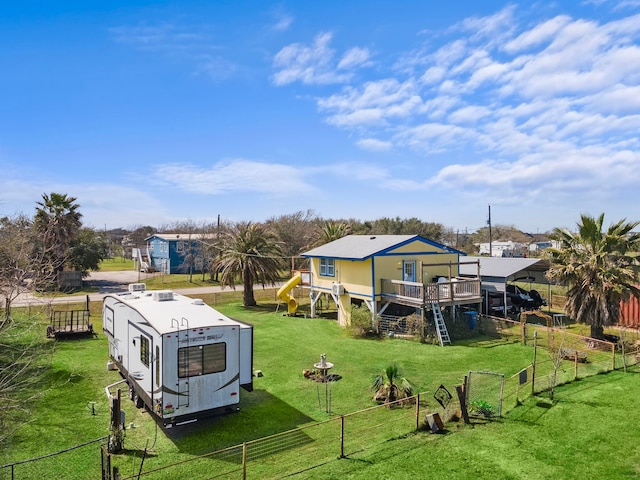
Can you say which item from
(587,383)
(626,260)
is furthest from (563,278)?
(587,383)

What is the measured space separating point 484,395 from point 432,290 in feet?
26.2

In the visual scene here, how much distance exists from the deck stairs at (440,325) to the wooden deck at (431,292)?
29 centimetres

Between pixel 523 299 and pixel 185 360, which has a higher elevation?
pixel 185 360

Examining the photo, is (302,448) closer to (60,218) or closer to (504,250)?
(60,218)

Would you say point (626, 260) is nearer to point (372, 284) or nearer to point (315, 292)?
point (372, 284)

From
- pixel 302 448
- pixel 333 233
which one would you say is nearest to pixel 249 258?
pixel 333 233

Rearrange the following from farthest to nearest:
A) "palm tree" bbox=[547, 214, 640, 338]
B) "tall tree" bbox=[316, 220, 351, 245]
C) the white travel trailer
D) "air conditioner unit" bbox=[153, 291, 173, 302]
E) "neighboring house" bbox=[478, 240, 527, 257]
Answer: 1. "neighboring house" bbox=[478, 240, 527, 257]
2. "tall tree" bbox=[316, 220, 351, 245]
3. "palm tree" bbox=[547, 214, 640, 338]
4. "air conditioner unit" bbox=[153, 291, 173, 302]
5. the white travel trailer

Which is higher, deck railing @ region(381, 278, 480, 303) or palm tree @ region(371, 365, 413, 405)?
deck railing @ region(381, 278, 480, 303)

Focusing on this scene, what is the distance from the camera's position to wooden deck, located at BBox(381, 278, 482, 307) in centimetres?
2022

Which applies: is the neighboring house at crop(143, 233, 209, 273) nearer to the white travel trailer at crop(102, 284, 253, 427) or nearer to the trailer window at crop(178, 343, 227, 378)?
the white travel trailer at crop(102, 284, 253, 427)

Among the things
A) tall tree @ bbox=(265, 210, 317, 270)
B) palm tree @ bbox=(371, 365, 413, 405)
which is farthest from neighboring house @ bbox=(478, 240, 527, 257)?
palm tree @ bbox=(371, 365, 413, 405)


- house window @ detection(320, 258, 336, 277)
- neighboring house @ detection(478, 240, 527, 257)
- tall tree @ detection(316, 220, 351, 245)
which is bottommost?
house window @ detection(320, 258, 336, 277)

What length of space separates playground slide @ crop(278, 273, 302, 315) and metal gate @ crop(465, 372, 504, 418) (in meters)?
15.0

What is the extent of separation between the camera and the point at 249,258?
29125mm
